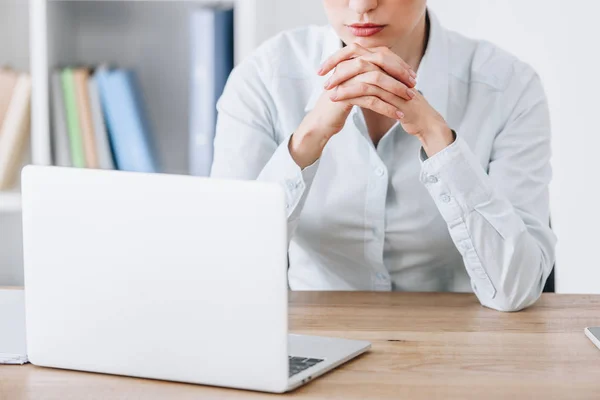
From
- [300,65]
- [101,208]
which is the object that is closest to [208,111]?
[300,65]

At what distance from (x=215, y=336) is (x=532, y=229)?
765 millimetres

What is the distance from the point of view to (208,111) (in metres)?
2.50

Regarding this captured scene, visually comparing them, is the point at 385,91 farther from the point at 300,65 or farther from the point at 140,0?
the point at 140,0

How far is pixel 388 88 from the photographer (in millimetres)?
1377

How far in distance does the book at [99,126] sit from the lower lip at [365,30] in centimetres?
120

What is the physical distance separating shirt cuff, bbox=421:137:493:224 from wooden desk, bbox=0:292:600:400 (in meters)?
0.15

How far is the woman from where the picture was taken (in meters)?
1.42

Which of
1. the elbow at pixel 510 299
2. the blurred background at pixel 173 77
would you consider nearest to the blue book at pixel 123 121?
the blurred background at pixel 173 77

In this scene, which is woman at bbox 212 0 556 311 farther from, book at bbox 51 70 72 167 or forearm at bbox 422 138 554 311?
book at bbox 51 70 72 167

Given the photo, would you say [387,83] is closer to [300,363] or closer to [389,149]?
[389,149]

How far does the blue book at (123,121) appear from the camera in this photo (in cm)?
251

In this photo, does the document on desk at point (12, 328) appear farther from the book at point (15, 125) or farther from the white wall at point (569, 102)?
the white wall at point (569, 102)

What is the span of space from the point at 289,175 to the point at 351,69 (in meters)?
0.20

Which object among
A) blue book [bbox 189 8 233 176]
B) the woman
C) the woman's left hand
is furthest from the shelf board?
the woman's left hand
